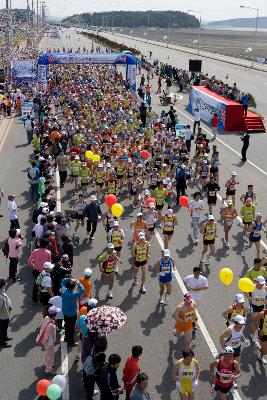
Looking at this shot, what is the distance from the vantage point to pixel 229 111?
30.9 meters

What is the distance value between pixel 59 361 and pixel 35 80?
122ft

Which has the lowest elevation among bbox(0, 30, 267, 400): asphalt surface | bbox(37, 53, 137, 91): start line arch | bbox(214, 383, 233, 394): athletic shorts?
bbox(0, 30, 267, 400): asphalt surface

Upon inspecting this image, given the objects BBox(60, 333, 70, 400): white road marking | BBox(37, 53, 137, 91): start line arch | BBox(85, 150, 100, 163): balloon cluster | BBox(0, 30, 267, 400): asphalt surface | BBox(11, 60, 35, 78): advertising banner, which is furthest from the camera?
BBox(11, 60, 35, 78): advertising banner

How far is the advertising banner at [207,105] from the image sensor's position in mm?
31689

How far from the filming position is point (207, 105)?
34.0 meters

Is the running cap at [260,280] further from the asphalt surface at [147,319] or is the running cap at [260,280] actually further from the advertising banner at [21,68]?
the advertising banner at [21,68]

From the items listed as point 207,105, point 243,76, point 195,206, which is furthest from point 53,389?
point 243,76

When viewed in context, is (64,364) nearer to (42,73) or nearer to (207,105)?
(207,105)

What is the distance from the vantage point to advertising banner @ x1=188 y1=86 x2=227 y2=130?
31.7 metres

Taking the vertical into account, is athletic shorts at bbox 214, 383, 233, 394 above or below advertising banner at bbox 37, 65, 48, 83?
below

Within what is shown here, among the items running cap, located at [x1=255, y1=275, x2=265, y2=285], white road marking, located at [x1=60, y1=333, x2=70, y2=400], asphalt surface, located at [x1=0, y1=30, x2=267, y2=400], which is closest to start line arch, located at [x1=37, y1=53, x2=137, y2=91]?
asphalt surface, located at [x1=0, y1=30, x2=267, y2=400]

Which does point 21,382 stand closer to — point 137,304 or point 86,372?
point 86,372

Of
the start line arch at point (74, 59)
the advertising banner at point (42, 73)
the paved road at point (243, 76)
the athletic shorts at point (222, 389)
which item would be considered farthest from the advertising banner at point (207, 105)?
the athletic shorts at point (222, 389)

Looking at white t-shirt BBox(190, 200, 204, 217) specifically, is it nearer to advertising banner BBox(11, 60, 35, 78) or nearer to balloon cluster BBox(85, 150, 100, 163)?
balloon cluster BBox(85, 150, 100, 163)
